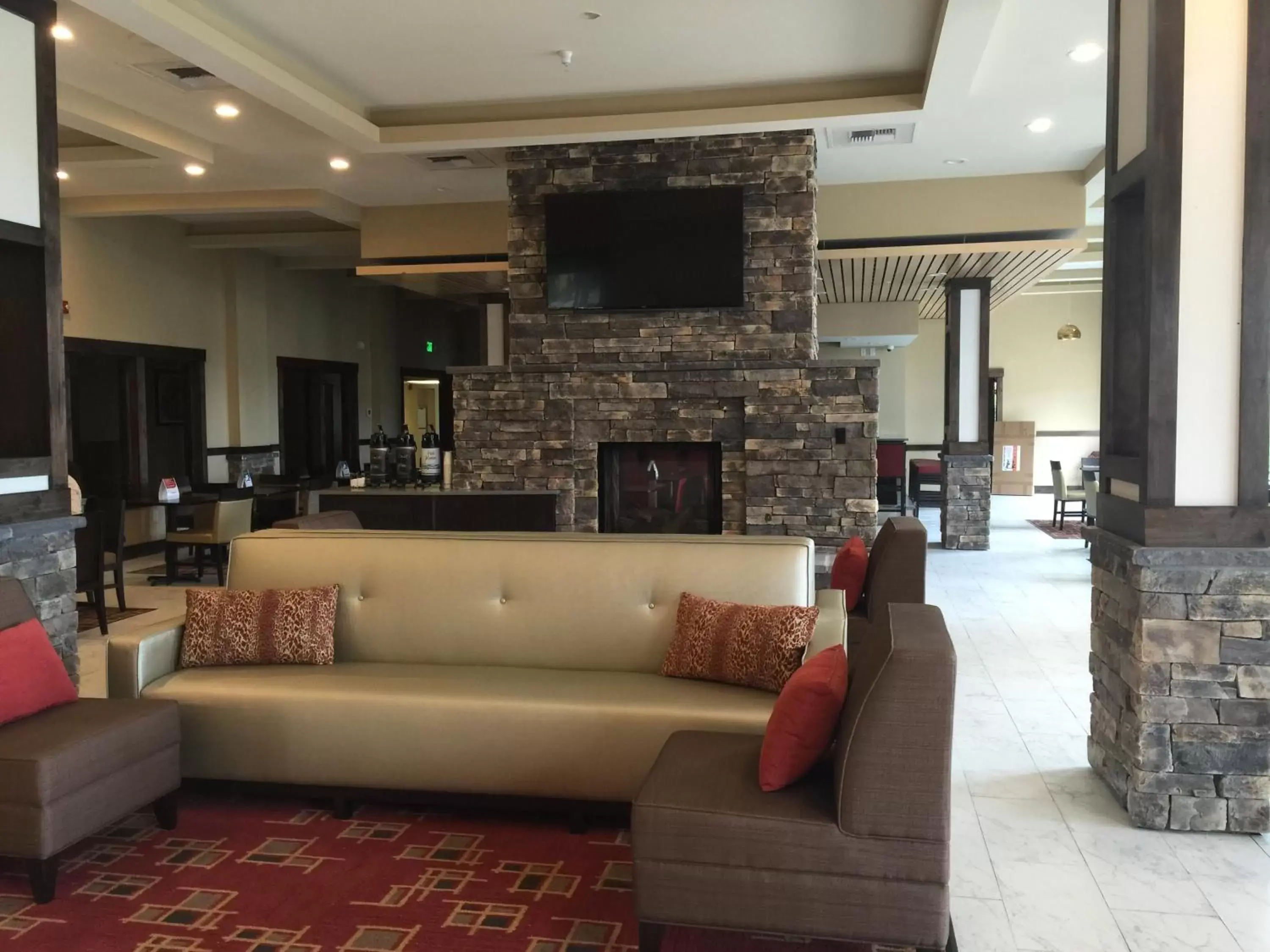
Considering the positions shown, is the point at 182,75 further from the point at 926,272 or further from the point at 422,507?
the point at 926,272

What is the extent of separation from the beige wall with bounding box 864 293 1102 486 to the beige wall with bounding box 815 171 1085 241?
7.55 meters

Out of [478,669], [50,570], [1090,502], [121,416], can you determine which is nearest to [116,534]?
[50,570]

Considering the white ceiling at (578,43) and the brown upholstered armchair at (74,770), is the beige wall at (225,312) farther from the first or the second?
the brown upholstered armchair at (74,770)

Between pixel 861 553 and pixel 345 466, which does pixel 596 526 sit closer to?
pixel 345 466

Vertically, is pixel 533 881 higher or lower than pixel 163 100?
lower

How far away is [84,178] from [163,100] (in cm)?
225

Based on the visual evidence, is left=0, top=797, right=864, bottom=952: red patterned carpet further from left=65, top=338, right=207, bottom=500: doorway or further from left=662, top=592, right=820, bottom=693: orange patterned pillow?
left=65, top=338, right=207, bottom=500: doorway

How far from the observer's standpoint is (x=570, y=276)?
712 cm

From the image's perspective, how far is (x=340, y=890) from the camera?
9.06 ft

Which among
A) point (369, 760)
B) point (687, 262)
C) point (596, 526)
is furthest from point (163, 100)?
point (369, 760)

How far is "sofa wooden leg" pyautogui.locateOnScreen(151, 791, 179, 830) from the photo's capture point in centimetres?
316

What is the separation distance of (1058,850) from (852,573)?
1739 millimetres

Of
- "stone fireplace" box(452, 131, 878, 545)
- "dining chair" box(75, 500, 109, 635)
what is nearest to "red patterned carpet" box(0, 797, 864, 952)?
"dining chair" box(75, 500, 109, 635)

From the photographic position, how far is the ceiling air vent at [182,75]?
545cm
